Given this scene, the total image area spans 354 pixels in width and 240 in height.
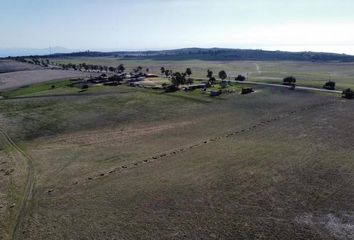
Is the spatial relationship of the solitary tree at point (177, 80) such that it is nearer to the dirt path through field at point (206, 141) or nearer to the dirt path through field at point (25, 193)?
the dirt path through field at point (206, 141)

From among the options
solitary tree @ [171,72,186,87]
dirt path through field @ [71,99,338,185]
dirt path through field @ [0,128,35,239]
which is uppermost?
solitary tree @ [171,72,186,87]

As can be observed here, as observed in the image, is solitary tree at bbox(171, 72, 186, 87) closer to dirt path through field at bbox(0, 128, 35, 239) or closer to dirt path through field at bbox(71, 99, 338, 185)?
dirt path through field at bbox(71, 99, 338, 185)

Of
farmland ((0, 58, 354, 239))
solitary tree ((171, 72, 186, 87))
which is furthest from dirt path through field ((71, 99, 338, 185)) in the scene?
solitary tree ((171, 72, 186, 87))

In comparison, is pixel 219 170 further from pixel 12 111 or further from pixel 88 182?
pixel 12 111

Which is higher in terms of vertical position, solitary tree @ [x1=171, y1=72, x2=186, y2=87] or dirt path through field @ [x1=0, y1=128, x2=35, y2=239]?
solitary tree @ [x1=171, y1=72, x2=186, y2=87]

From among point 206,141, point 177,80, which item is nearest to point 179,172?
point 206,141

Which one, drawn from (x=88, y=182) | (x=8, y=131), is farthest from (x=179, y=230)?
(x=8, y=131)

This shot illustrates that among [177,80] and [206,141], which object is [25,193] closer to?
[206,141]

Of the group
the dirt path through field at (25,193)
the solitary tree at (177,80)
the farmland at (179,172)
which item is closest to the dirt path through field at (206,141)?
the farmland at (179,172)

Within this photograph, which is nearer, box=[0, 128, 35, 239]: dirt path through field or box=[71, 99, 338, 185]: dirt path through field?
box=[0, 128, 35, 239]: dirt path through field
